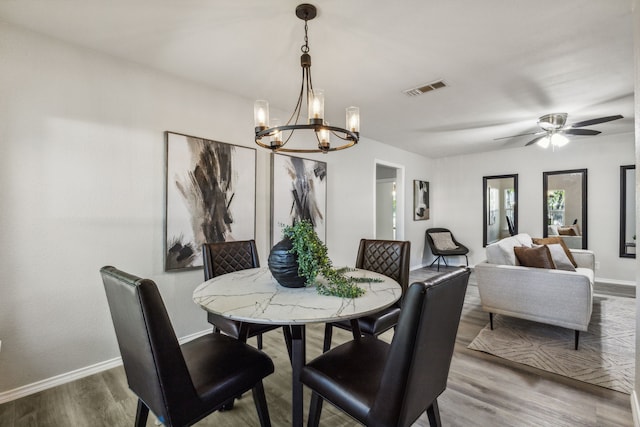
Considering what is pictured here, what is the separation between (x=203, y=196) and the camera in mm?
2717

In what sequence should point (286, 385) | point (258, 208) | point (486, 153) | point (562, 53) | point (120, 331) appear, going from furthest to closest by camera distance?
1. point (486, 153)
2. point (258, 208)
3. point (562, 53)
4. point (286, 385)
5. point (120, 331)

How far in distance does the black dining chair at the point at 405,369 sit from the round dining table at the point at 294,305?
0.11 meters

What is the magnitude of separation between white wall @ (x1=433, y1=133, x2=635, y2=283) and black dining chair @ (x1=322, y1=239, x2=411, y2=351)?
4.43 meters

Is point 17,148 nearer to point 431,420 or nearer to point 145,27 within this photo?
point 145,27

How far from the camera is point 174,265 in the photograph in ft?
8.41

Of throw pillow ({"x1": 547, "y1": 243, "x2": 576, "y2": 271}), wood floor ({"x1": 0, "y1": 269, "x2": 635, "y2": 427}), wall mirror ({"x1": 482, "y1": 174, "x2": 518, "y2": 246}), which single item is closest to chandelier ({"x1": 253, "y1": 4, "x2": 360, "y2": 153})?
wood floor ({"x1": 0, "y1": 269, "x2": 635, "y2": 427})

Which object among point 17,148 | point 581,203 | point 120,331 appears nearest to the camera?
point 120,331

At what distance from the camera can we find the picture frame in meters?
6.00

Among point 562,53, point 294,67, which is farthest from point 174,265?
point 562,53

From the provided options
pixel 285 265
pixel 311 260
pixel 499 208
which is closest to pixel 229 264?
pixel 285 265

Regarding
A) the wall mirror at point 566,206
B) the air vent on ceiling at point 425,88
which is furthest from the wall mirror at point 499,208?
the air vent on ceiling at point 425,88

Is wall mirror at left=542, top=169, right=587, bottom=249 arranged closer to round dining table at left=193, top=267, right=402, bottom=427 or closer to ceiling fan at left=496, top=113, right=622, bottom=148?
ceiling fan at left=496, top=113, right=622, bottom=148

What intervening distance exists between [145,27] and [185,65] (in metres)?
0.48

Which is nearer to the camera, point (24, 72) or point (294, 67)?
point (24, 72)
